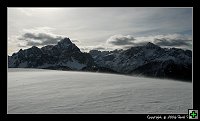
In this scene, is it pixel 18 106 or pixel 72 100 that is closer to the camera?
pixel 18 106

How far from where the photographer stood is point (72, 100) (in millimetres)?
7922
